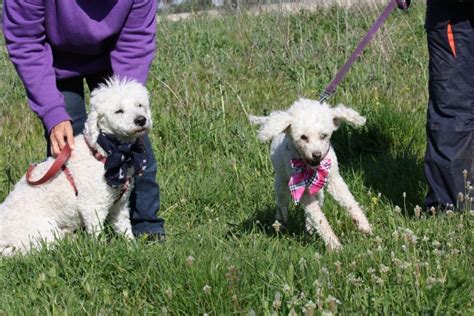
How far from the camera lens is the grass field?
3158mm

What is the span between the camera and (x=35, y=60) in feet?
14.8

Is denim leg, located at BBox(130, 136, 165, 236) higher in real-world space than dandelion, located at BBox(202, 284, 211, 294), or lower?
lower

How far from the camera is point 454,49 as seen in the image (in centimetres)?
450

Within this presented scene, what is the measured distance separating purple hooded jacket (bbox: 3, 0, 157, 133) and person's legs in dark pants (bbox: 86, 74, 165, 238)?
304mm

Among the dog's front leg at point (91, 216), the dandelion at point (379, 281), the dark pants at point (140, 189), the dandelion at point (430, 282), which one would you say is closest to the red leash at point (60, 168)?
the dog's front leg at point (91, 216)

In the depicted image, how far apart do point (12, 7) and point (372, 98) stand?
11.1 feet

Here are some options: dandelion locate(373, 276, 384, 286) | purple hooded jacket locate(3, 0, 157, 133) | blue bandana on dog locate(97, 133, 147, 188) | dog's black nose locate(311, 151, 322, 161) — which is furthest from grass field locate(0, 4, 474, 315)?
purple hooded jacket locate(3, 0, 157, 133)

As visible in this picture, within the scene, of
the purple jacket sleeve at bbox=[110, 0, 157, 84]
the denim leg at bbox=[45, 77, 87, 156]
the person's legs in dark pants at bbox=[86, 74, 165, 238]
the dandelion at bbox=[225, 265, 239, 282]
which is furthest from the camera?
the person's legs in dark pants at bbox=[86, 74, 165, 238]

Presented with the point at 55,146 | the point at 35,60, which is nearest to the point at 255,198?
the point at 55,146

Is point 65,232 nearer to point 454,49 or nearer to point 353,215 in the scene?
point 353,215

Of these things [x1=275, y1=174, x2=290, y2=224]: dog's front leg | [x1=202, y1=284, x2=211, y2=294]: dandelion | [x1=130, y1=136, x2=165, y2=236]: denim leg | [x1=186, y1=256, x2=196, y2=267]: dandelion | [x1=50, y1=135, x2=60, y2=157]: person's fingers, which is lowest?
[x1=130, y1=136, x2=165, y2=236]: denim leg

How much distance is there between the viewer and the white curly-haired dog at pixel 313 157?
4.48 m

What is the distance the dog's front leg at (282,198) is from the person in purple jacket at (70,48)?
2.72 feet

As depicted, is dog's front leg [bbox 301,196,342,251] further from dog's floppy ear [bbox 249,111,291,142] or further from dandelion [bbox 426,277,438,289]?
dandelion [bbox 426,277,438,289]
